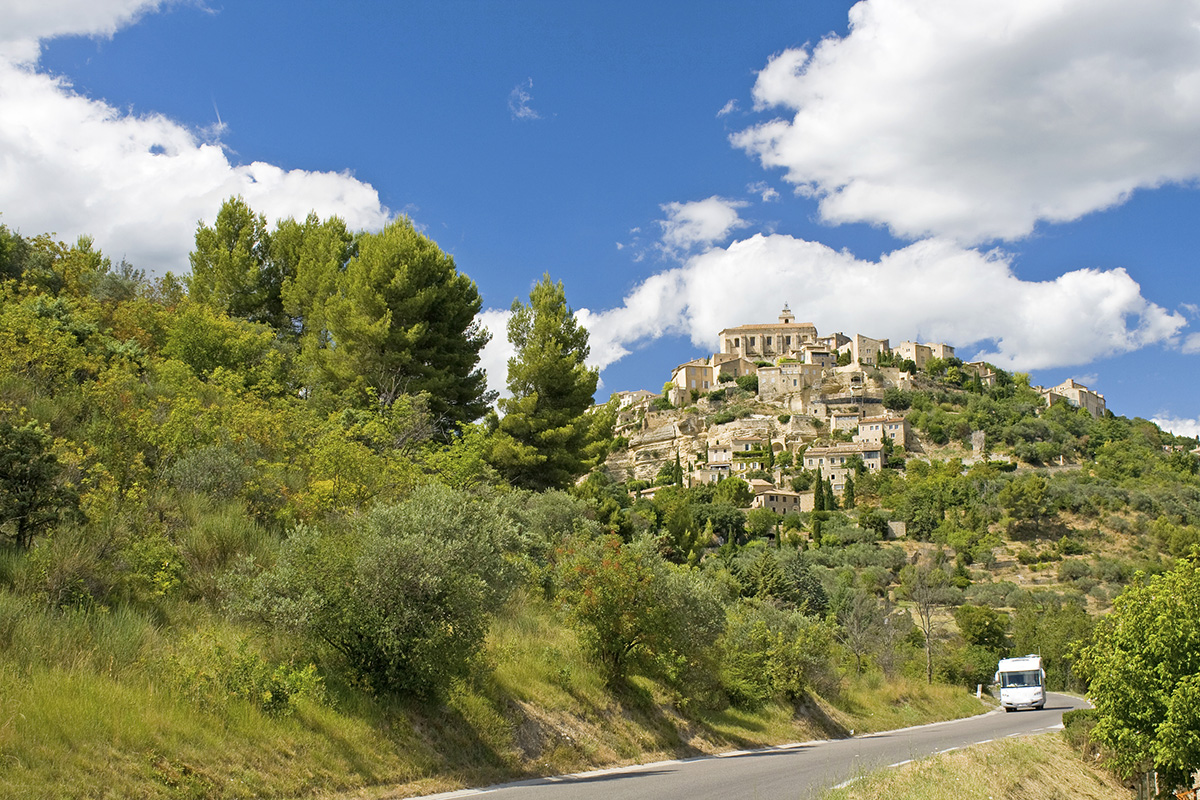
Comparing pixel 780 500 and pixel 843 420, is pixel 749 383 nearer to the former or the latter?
pixel 843 420

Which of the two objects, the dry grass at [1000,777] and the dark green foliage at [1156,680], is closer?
the dry grass at [1000,777]

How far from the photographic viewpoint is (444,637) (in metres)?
11.4

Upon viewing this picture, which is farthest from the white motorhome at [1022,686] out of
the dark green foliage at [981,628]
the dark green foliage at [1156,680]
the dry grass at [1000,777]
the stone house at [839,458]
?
the stone house at [839,458]

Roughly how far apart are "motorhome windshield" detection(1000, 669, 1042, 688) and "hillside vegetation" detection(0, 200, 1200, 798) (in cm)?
184

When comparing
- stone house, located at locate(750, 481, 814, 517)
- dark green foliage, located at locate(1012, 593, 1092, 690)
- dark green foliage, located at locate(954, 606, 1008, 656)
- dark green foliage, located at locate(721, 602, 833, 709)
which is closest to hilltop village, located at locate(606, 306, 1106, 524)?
stone house, located at locate(750, 481, 814, 517)

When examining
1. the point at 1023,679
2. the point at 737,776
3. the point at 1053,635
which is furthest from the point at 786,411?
the point at 737,776

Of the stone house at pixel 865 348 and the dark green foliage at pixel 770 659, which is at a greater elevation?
the stone house at pixel 865 348

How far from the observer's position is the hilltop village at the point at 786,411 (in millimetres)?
131875

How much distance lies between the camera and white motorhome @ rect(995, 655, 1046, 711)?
1361 inches

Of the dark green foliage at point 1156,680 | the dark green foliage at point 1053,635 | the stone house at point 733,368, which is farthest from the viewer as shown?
the stone house at point 733,368

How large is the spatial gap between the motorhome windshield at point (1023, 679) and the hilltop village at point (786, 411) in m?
82.3

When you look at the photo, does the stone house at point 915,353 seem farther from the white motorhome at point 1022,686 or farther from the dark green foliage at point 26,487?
the dark green foliage at point 26,487

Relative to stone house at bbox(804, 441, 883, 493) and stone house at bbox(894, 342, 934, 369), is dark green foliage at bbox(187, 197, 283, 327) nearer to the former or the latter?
A: stone house at bbox(804, 441, 883, 493)

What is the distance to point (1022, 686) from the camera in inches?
1363
